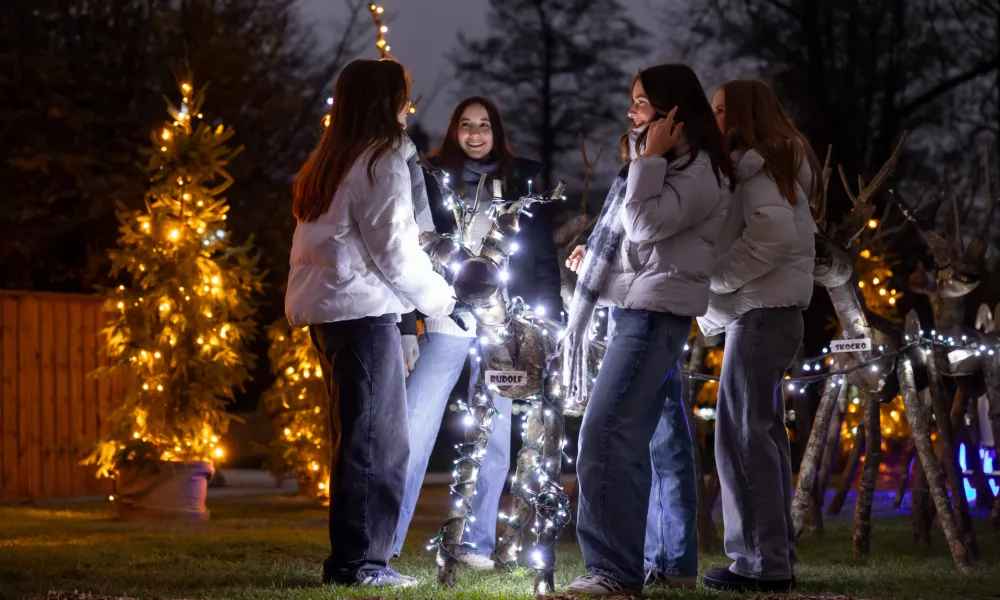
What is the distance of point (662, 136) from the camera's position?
4.45 m

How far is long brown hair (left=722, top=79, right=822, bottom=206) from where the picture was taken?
190 inches

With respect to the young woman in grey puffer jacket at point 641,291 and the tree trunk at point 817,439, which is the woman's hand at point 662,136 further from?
the tree trunk at point 817,439

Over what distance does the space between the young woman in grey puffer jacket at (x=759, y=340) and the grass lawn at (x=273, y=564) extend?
8.3 inches

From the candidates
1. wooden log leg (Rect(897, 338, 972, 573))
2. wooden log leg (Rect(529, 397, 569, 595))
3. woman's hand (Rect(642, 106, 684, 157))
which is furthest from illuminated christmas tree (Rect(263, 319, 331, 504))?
woman's hand (Rect(642, 106, 684, 157))

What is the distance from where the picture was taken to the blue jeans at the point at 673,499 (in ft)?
16.0

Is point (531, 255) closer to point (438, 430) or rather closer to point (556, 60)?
point (438, 430)

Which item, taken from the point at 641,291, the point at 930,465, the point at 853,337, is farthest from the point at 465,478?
the point at 930,465

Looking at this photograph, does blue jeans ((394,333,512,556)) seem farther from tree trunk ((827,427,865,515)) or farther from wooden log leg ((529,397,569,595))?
tree trunk ((827,427,865,515))

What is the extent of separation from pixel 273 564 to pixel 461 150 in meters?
2.04

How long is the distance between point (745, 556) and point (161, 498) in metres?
5.72

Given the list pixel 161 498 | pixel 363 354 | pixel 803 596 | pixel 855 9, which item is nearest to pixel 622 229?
pixel 363 354

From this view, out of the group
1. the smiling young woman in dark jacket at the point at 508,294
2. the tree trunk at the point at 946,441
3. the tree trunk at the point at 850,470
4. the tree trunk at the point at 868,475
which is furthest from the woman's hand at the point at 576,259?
the tree trunk at the point at 850,470

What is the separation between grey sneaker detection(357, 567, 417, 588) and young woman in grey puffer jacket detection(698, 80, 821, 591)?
3.76 feet

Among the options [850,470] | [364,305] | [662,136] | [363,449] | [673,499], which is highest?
[662,136]
